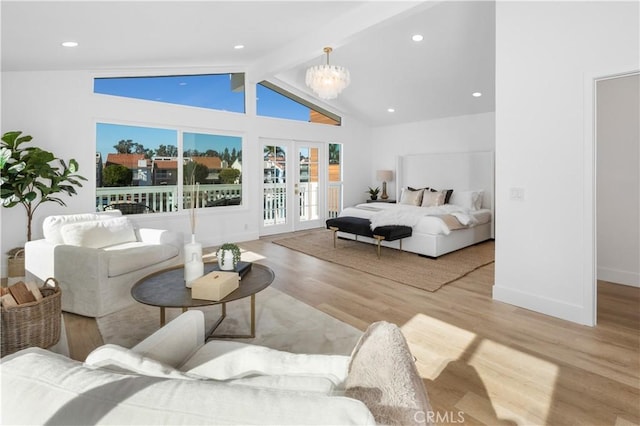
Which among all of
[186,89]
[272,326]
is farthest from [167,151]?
[272,326]

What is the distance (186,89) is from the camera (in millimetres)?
5668

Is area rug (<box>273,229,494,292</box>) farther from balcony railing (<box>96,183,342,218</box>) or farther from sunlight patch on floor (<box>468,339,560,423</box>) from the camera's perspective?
sunlight patch on floor (<box>468,339,560,423</box>)

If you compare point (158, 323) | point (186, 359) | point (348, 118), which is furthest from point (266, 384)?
point (348, 118)

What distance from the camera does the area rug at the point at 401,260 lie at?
4062 mm

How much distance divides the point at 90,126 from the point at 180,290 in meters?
3.66

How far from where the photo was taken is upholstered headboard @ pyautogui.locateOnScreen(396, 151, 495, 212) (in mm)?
6543

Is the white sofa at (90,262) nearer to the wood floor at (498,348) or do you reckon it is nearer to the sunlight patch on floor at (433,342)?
the wood floor at (498,348)

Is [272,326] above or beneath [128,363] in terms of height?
beneath

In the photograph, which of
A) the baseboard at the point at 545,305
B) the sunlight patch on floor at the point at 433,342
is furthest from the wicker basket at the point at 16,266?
the baseboard at the point at 545,305

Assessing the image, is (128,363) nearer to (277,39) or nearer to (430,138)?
(277,39)

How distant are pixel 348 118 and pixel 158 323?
6489 millimetres

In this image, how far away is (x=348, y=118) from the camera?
8.19 metres

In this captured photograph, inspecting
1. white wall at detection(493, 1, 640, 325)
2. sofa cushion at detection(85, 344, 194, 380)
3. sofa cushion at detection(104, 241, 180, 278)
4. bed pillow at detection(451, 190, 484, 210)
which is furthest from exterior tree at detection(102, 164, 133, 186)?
bed pillow at detection(451, 190, 484, 210)

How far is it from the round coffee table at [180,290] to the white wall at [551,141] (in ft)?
7.46
